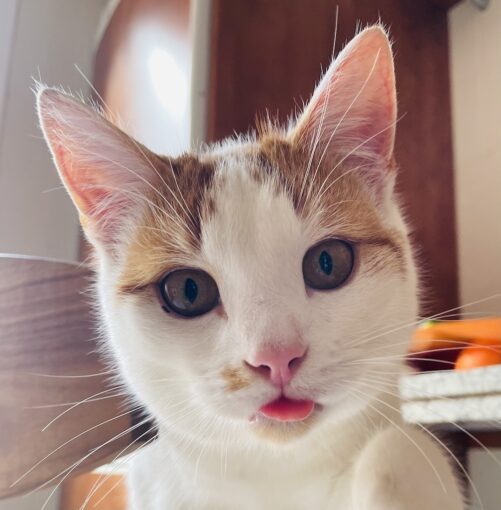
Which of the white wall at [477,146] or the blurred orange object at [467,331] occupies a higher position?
the white wall at [477,146]

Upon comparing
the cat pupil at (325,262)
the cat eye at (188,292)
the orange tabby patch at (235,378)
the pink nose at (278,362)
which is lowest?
the orange tabby patch at (235,378)

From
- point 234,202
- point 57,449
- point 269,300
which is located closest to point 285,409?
point 269,300

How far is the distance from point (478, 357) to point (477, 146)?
658 mm

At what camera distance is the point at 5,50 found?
183 cm

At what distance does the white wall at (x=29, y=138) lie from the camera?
70.2 inches

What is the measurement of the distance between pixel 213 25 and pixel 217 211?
0.76 m

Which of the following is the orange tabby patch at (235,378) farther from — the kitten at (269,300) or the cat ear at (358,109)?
the cat ear at (358,109)

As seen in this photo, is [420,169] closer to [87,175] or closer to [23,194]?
[87,175]

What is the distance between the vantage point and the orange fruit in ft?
3.18

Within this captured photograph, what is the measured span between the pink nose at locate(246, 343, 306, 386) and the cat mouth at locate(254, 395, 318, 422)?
0.03 metres

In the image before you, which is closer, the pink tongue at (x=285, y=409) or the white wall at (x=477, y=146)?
the pink tongue at (x=285, y=409)

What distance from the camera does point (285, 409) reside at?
1.93 ft

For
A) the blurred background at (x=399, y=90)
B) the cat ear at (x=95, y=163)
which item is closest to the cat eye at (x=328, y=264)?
the cat ear at (x=95, y=163)

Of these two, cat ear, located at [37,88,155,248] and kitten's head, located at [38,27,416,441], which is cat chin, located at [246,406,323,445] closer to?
kitten's head, located at [38,27,416,441]
